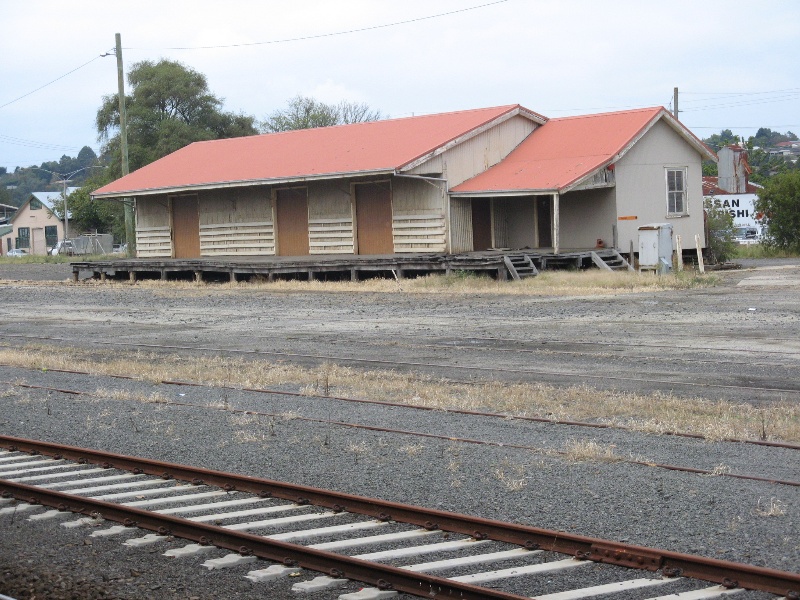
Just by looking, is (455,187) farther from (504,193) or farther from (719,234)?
(719,234)

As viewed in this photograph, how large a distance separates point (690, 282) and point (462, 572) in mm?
20875

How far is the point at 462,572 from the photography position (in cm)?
589

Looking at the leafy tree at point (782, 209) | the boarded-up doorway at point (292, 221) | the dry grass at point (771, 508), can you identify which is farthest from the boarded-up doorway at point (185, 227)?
the dry grass at point (771, 508)

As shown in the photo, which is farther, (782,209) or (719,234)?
(782,209)

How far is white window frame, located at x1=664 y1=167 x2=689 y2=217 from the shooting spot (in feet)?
105

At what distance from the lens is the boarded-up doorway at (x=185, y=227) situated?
3716 cm

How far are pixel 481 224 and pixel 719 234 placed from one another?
8995 mm

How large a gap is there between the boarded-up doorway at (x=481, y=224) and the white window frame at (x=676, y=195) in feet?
18.5

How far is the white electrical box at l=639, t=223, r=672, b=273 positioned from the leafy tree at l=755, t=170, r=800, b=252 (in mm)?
11983

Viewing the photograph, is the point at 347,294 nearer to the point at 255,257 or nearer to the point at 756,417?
the point at 255,257

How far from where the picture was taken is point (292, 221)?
3422 cm

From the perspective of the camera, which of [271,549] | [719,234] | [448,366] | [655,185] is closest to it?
[271,549]

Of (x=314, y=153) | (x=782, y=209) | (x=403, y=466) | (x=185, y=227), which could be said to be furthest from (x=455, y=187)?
(x=403, y=466)

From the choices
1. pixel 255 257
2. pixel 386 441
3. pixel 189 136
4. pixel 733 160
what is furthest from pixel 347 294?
pixel 189 136
